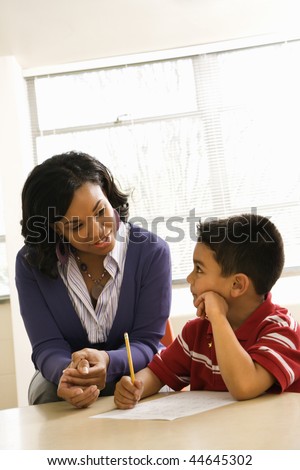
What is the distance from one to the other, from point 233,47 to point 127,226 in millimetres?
2651

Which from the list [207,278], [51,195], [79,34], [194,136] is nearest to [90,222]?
[51,195]

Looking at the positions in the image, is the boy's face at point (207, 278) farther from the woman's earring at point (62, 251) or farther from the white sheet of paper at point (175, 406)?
the woman's earring at point (62, 251)

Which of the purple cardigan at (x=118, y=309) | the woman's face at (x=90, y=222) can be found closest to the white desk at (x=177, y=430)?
the purple cardigan at (x=118, y=309)

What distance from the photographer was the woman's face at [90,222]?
5.73 feet

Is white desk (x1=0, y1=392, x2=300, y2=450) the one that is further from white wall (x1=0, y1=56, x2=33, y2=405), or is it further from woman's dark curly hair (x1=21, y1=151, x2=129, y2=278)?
white wall (x1=0, y1=56, x2=33, y2=405)

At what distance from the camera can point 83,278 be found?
1.84 meters

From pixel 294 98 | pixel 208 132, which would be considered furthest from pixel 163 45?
pixel 294 98

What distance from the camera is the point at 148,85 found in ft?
14.0

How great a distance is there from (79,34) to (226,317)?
9.21 ft

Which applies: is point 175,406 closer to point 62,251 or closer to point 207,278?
point 207,278

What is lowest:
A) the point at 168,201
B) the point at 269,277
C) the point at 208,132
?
the point at 269,277

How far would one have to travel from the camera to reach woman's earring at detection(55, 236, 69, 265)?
186 centimetres
